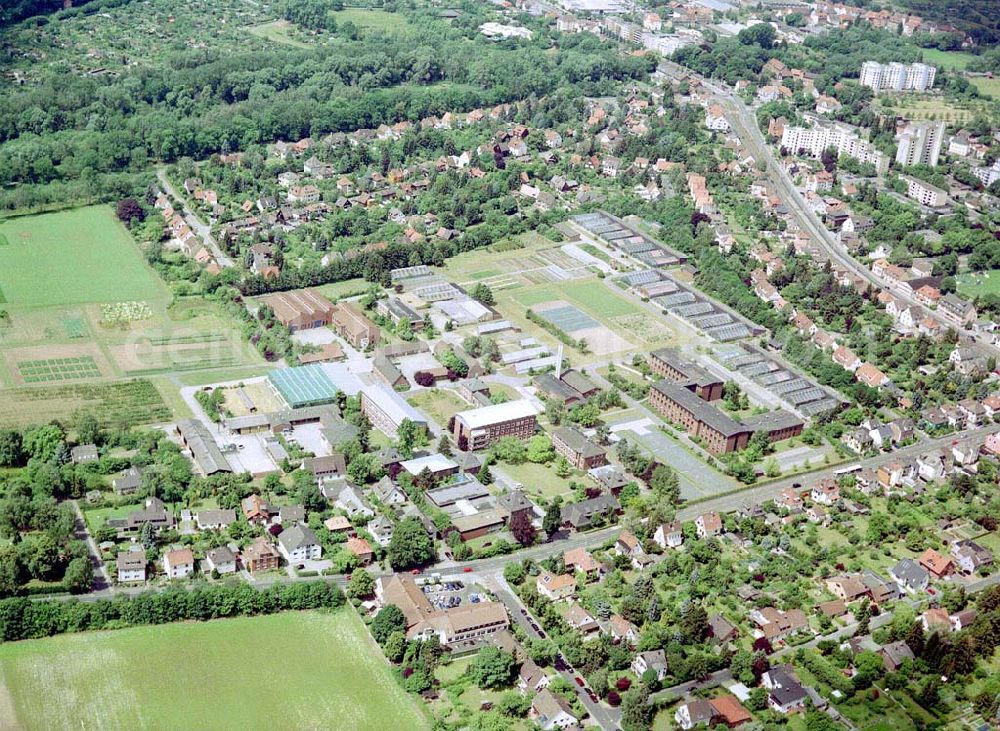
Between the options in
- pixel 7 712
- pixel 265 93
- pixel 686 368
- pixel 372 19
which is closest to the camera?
pixel 7 712

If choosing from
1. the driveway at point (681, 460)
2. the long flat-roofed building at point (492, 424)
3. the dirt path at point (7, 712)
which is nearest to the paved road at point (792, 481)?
the driveway at point (681, 460)

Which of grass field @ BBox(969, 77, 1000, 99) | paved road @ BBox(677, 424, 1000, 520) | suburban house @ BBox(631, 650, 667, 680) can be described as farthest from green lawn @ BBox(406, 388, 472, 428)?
grass field @ BBox(969, 77, 1000, 99)

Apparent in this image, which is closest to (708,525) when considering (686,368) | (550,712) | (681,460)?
(681,460)

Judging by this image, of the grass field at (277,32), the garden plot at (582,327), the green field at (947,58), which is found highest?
the grass field at (277,32)

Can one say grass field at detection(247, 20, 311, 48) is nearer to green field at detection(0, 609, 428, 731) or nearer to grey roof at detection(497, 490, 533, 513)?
grey roof at detection(497, 490, 533, 513)

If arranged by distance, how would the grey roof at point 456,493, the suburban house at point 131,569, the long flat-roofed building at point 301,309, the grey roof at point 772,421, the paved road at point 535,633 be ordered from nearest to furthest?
the paved road at point 535,633 → the suburban house at point 131,569 → the grey roof at point 456,493 → the grey roof at point 772,421 → the long flat-roofed building at point 301,309

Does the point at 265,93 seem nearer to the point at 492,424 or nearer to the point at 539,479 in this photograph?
the point at 492,424

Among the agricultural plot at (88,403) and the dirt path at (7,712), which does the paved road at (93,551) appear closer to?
the dirt path at (7,712)

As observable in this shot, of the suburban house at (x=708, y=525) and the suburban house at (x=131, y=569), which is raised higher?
the suburban house at (x=131, y=569)
